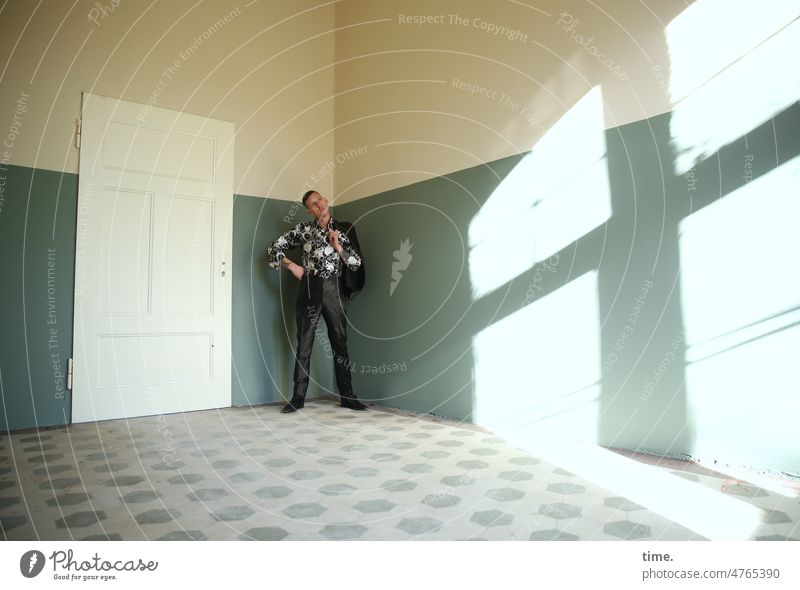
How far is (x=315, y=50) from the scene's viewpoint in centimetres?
479

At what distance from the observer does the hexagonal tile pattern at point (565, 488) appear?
2.12 metres

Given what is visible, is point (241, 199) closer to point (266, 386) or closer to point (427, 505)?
point (266, 386)

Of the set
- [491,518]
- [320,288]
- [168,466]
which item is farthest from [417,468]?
[320,288]

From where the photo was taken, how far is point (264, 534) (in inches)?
67.8

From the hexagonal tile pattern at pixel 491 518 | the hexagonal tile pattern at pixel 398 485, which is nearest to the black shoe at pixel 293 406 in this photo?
the hexagonal tile pattern at pixel 398 485

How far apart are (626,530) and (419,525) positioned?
0.70 metres

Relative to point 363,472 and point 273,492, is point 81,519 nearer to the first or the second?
point 273,492

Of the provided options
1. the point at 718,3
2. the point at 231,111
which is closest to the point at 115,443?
the point at 231,111

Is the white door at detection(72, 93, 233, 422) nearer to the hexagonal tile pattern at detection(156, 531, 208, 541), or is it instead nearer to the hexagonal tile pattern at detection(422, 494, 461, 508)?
the hexagonal tile pattern at detection(156, 531, 208, 541)

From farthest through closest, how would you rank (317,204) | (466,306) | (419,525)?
(317,204), (466,306), (419,525)

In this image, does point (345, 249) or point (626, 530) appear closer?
point (626, 530)

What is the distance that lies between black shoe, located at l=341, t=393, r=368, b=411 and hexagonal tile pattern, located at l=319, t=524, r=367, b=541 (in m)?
2.33
